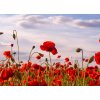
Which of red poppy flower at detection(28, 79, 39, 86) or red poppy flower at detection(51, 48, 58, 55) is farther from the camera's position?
red poppy flower at detection(51, 48, 58, 55)

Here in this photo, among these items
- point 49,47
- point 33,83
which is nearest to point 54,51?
point 49,47

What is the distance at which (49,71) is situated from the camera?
1.51 metres

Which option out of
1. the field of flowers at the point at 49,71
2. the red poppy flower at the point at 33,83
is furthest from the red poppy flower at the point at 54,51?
the red poppy flower at the point at 33,83

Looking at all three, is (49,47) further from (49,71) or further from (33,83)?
(33,83)

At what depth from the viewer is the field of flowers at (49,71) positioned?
1432mm

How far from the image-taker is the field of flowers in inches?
56.4

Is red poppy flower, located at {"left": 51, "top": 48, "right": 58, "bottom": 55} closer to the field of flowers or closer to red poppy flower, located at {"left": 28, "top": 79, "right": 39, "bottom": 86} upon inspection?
the field of flowers

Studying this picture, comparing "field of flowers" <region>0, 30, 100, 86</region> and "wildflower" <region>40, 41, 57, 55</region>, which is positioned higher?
"wildflower" <region>40, 41, 57, 55</region>

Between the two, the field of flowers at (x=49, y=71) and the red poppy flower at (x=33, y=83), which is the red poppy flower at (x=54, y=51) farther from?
the red poppy flower at (x=33, y=83)

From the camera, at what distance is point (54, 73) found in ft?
4.93

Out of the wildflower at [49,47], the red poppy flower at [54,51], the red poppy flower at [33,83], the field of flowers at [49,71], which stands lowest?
the red poppy flower at [33,83]

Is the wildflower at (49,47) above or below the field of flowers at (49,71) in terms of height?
above

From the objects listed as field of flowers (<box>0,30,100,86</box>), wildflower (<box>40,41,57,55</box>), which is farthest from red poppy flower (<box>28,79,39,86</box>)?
wildflower (<box>40,41,57,55</box>)
